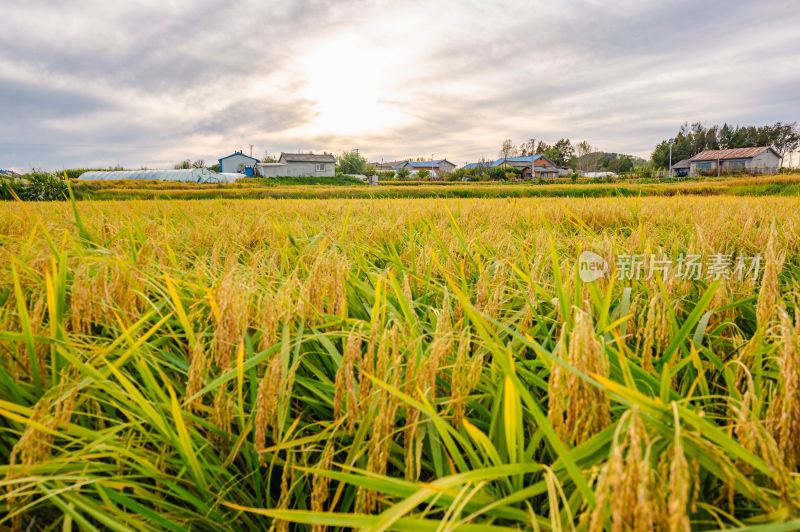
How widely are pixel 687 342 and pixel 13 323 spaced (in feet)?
7.14

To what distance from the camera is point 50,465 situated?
741mm

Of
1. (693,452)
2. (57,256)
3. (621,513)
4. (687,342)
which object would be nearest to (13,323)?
(57,256)

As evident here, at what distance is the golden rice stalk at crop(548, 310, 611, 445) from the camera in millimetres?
618

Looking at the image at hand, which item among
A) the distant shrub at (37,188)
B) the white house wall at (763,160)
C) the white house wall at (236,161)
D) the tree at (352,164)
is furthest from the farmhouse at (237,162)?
the white house wall at (763,160)

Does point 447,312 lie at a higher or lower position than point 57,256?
lower

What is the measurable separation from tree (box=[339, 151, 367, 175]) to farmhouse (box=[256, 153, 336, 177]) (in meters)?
19.6

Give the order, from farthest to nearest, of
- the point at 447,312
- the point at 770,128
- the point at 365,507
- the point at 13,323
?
the point at 770,128
the point at 13,323
the point at 447,312
the point at 365,507

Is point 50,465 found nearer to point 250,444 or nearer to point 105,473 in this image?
Answer: point 105,473

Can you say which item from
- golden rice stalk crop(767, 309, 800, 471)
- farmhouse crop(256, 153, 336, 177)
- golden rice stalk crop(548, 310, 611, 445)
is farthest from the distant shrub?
farmhouse crop(256, 153, 336, 177)

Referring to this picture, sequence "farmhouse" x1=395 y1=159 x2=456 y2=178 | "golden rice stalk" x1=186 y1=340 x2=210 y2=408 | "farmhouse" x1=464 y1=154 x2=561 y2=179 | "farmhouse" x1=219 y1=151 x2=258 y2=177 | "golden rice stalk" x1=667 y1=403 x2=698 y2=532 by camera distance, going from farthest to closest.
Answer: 1. "farmhouse" x1=395 y1=159 x2=456 y2=178
2. "farmhouse" x1=464 y1=154 x2=561 y2=179
3. "farmhouse" x1=219 y1=151 x2=258 y2=177
4. "golden rice stalk" x1=186 y1=340 x2=210 y2=408
5. "golden rice stalk" x1=667 y1=403 x2=698 y2=532

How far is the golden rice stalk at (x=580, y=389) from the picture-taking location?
0.62 metres

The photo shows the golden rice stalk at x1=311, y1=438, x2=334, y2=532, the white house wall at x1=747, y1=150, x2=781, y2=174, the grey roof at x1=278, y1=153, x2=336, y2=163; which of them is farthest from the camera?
the grey roof at x1=278, y1=153, x2=336, y2=163

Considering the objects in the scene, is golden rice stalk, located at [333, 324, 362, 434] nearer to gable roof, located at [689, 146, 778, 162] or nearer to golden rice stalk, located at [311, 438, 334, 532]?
golden rice stalk, located at [311, 438, 334, 532]

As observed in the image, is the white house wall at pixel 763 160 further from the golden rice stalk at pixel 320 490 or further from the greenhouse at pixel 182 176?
the golden rice stalk at pixel 320 490
